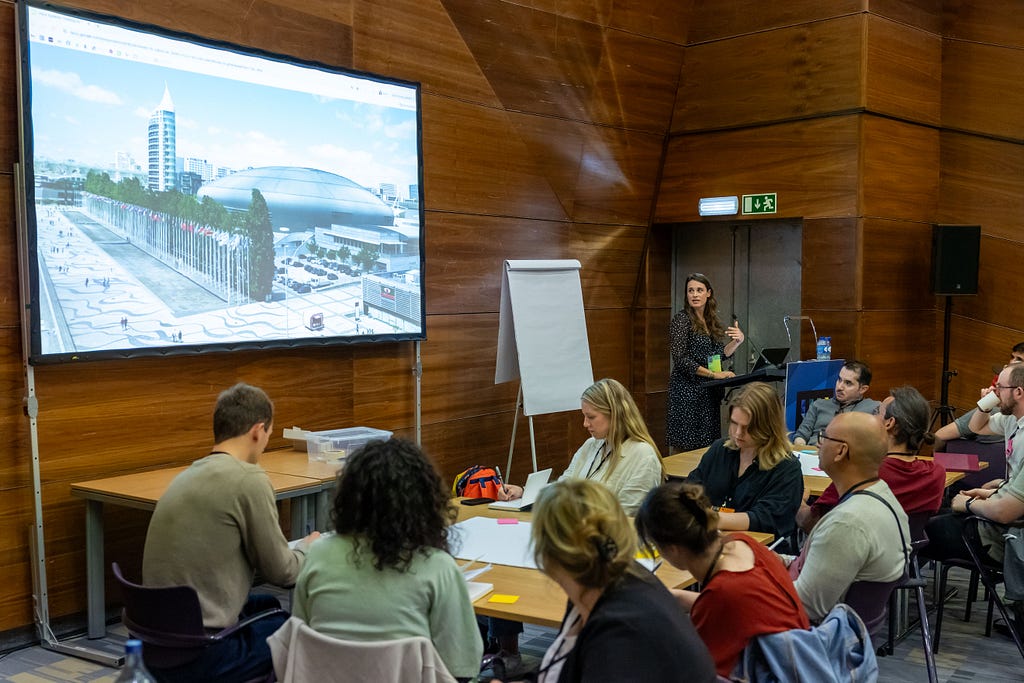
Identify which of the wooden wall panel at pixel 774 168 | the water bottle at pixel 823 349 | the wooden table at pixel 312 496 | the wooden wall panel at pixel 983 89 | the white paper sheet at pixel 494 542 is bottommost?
the wooden table at pixel 312 496

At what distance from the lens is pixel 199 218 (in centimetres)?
519

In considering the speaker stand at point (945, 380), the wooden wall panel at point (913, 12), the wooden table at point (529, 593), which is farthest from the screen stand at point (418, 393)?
the wooden wall panel at point (913, 12)

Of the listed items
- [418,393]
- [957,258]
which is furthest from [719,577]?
[957,258]

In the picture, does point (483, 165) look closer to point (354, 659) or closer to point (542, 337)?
point (542, 337)

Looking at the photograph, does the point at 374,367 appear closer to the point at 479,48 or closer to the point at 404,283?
the point at 404,283

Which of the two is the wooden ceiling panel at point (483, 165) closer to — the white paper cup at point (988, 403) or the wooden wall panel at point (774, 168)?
the wooden wall panel at point (774, 168)

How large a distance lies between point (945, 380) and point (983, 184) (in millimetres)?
1524

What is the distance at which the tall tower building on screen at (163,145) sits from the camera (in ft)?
16.3

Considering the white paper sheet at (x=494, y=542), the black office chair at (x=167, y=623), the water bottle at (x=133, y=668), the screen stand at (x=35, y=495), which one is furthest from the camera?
the screen stand at (x=35, y=495)

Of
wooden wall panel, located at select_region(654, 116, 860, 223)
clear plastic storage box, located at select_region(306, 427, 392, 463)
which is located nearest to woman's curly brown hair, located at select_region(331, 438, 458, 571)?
clear plastic storage box, located at select_region(306, 427, 392, 463)

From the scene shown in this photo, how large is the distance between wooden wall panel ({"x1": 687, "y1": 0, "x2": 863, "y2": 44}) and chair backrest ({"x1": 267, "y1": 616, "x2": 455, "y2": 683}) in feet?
21.3

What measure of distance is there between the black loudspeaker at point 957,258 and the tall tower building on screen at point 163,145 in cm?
540

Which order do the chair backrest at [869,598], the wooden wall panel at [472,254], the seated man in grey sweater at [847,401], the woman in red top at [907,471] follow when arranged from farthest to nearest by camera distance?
the wooden wall panel at [472,254], the seated man in grey sweater at [847,401], the woman in red top at [907,471], the chair backrest at [869,598]

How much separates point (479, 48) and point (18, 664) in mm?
4605
